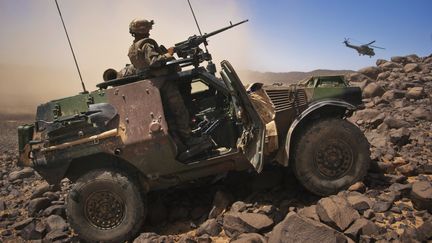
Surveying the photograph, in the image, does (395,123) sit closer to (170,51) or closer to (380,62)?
(170,51)

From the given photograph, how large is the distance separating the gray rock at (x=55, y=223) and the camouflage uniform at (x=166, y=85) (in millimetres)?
2062

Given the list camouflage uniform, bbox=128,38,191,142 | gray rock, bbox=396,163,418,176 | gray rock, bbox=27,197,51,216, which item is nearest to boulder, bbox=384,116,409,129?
gray rock, bbox=396,163,418,176

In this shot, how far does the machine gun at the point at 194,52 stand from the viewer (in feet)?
16.1

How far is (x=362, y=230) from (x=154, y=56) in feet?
9.60

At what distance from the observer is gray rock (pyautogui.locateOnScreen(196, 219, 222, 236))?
444 centimetres

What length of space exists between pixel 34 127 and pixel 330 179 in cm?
371

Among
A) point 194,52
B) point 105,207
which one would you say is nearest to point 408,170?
point 194,52

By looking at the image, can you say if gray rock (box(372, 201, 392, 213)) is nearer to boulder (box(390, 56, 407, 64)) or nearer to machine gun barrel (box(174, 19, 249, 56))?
machine gun barrel (box(174, 19, 249, 56))

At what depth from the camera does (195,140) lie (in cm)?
489

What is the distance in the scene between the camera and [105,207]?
4.75m

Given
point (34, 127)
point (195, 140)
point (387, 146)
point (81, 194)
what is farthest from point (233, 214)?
point (387, 146)

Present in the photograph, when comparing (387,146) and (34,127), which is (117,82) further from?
(387,146)

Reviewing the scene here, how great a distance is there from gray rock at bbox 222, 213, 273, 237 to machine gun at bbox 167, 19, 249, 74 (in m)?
1.88

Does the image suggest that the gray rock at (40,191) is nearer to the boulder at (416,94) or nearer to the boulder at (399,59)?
the boulder at (416,94)
